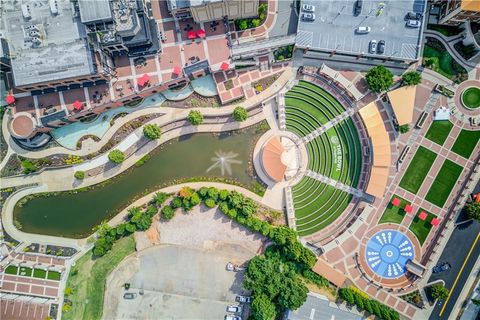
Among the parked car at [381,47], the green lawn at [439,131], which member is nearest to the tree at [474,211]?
the green lawn at [439,131]

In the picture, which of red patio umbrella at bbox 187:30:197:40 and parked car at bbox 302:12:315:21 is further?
red patio umbrella at bbox 187:30:197:40

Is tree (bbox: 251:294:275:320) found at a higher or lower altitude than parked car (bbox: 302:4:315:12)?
lower

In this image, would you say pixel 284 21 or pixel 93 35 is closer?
pixel 93 35

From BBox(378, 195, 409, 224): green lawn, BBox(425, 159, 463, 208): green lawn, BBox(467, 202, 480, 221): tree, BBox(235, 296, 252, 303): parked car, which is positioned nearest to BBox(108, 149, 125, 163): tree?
BBox(235, 296, 252, 303): parked car

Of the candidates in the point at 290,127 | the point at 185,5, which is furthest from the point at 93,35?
the point at 290,127

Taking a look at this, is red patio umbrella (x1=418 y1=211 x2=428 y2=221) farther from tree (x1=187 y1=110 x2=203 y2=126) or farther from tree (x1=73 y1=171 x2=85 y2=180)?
tree (x1=73 y1=171 x2=85 y2=180)

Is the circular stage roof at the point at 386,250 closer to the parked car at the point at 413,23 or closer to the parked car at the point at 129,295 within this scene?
the parked car at the point at 413,23

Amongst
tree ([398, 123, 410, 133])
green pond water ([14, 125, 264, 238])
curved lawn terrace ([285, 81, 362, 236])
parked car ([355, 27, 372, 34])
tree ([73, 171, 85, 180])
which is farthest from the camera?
green pond water ([14, 125, 264, 238])

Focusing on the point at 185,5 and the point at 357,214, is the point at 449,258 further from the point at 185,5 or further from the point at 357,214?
the point at 185,5
